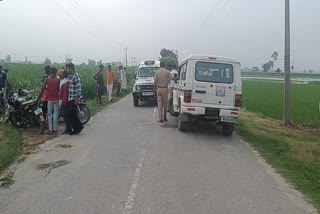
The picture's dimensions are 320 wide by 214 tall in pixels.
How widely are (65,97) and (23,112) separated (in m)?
1.52

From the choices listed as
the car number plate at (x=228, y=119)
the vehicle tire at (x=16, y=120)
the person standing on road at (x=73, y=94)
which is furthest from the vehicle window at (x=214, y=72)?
the vehicle tire at (x=16, y=120)

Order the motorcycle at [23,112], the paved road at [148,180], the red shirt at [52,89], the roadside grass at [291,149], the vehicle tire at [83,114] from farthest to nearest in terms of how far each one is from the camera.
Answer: the vehicle tire at [83,114] → the motorcycle at [23,112] → the red shirt at [52,89] → the roadside grass at [291,149] → the paved road at [148,180]

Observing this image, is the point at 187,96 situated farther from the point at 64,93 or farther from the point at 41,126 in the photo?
the point at 41,126

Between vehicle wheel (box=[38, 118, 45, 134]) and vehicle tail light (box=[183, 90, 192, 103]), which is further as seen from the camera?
vehicle wheel (box=[38, 118, 45, 134])

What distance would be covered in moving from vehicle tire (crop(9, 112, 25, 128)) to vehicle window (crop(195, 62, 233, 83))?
526cm

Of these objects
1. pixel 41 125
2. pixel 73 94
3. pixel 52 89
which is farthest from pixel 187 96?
pixel 41 125

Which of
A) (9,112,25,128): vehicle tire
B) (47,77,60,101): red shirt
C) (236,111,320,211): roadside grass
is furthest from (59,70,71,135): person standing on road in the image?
(236,111,320,211): roadside grass

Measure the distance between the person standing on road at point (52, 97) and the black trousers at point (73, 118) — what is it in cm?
47

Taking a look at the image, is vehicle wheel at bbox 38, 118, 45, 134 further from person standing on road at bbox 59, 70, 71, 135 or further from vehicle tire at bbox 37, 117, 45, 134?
person standing on road at bbox 59, 70, 71, 135

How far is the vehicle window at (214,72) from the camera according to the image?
443 inches

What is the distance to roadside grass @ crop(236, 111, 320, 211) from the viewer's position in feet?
22.8

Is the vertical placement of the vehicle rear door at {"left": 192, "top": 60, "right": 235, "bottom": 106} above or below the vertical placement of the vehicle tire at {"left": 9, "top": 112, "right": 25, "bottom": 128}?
above

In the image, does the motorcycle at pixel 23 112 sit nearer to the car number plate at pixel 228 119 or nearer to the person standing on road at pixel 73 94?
the person standing on road at pixel 73 94

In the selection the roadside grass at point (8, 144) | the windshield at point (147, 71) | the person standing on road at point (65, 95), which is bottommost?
the roadside grass at point (8, 144)
